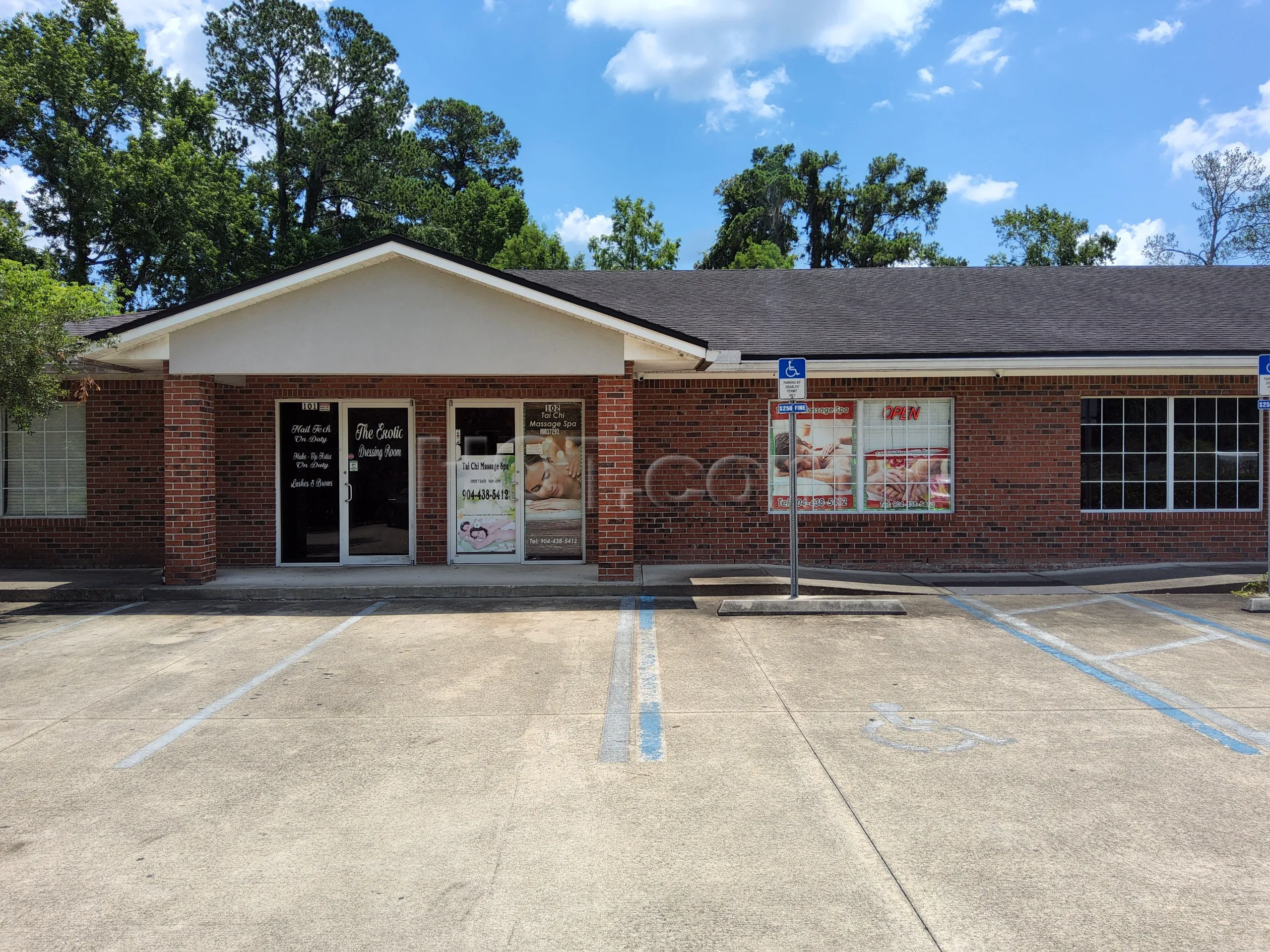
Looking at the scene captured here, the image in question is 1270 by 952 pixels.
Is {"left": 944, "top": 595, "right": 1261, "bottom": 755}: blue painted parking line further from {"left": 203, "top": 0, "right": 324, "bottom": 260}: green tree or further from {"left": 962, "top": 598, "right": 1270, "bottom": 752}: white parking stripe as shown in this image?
{"left": 203, "top": 0, "right": 324, "bottom": 260}: green tree

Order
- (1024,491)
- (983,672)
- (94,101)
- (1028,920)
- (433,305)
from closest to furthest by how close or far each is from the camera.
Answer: (1028,920) → (983,672) → (433,305) → (1024,491) → (94,101)

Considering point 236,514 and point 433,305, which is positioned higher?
point 433,305

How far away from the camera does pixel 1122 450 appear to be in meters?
11.8

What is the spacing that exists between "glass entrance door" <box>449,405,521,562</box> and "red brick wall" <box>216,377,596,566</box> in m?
0.19

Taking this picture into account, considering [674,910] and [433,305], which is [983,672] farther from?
[433,305]

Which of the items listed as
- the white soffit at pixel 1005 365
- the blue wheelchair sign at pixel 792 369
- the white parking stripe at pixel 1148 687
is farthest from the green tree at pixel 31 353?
the white parking stripe at pixel 1148 687

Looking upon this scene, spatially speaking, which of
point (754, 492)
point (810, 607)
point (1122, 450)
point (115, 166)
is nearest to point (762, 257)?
point (115, 166)

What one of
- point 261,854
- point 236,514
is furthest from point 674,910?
point 236,514

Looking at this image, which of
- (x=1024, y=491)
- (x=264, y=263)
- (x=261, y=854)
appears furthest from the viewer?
(x=264, y=263)

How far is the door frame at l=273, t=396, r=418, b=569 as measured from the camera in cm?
1181

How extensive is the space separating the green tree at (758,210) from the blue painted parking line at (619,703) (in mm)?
39681

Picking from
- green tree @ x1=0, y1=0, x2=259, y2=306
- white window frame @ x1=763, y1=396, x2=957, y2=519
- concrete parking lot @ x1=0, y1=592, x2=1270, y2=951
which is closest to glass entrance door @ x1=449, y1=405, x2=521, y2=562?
white window frame @ x1=763, y1=396, x2=957, y2=519

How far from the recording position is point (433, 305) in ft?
32.5

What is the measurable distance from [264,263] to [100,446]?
78.5 ft
